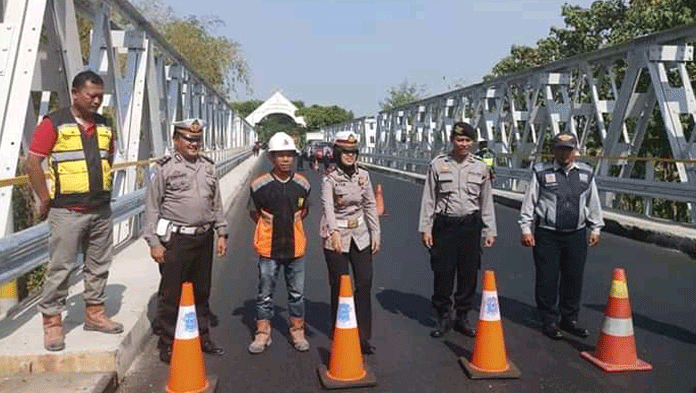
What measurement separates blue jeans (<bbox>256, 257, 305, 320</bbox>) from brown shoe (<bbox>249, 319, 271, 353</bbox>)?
0.06m

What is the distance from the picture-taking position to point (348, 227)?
538 cm

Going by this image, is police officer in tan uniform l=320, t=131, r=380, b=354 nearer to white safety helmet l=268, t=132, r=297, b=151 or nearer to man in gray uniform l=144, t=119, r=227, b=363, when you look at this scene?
white safety helmet l=268, t=132, r=297, b=151

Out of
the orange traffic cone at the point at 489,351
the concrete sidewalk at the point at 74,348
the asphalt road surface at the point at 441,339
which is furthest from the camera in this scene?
the orange traffic cone at the point at 489,351

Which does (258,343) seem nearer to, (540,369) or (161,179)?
(161,179)

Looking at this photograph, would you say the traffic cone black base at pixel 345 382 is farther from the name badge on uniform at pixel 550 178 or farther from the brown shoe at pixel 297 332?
the name badge on uniform at pixel 550 178

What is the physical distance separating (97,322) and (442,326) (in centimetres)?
274

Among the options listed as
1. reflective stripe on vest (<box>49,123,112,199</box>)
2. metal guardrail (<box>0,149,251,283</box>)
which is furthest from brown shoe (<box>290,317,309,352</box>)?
metal guardrail (<box>0,149,251,283</box>)

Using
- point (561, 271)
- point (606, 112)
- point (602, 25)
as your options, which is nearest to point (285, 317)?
point (561, 271)

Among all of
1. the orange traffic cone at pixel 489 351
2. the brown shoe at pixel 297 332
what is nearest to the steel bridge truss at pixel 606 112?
the orange traffic cone at pixel 489 351

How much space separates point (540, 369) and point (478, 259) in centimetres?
119

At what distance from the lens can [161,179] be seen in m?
5.12

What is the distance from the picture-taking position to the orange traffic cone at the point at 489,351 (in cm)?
497

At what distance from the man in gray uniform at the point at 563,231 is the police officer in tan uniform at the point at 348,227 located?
1.53m

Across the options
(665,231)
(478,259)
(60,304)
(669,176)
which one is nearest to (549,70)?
(669,176)
